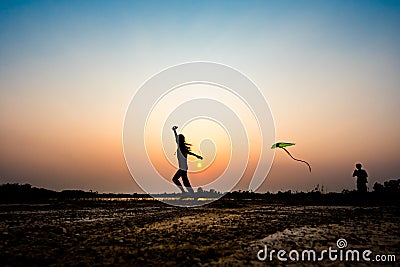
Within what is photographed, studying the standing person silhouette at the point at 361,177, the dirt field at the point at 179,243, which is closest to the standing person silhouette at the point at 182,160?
the standing person silhouette at the point at 361,177

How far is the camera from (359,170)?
62.6 feet

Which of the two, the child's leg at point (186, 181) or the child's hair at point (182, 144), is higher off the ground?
the child's hair at point (182, 144)

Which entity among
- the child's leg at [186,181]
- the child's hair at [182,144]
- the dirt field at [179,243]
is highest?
the child's hair at [182,144]

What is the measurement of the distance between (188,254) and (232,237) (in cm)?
141

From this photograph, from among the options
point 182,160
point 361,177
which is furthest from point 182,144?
point 361,177

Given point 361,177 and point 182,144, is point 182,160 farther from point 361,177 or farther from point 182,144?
point 361,177

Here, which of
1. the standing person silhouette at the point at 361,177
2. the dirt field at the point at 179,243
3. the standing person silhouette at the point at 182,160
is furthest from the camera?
the standing person silhouette at the point at 361,177

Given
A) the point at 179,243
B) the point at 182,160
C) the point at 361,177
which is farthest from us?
the point at 361,177

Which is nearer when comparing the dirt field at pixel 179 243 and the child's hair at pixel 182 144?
the dirt field at pixel 179 243

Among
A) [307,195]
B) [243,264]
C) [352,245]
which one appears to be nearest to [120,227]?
[243,264]

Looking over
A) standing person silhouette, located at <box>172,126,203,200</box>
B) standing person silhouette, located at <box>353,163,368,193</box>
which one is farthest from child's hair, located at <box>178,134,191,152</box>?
standing person silhouette, located at <box>353,163,368,193</box>

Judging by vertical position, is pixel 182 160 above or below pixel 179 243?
above

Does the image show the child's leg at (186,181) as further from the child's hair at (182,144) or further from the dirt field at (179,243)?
the dirt field at (179,243)

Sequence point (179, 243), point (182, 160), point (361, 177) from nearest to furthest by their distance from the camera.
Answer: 1. point (179, 243)
2. point (182, 160)
3. point (361, 177)
